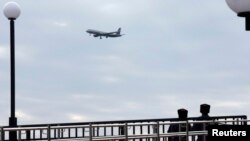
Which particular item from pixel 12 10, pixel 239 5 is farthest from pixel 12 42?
pixel 239 5

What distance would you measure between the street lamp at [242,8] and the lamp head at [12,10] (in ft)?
35.8

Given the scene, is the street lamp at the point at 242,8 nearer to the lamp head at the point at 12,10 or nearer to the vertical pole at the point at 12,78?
the vertical pole at the point at 12,78

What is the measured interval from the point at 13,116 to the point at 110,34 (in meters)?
109

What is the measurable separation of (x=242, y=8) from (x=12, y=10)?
1122 centimetres

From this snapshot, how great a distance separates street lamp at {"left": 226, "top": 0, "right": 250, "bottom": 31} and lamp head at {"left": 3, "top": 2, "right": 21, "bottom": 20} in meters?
10.9

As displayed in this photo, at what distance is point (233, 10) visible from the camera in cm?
1109

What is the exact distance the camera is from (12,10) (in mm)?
20797

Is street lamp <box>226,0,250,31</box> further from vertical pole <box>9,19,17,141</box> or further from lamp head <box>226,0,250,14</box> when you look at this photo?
vertical pole <box>9,19,17,141</box>

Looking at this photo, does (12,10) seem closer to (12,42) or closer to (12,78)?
(12,42)

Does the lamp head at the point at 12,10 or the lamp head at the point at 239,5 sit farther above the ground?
the lamp head at the point at 12,10

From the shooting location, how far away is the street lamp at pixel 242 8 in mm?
10891

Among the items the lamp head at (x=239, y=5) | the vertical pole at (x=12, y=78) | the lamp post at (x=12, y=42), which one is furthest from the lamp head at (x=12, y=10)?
the lamp head at (x=239, y=5)

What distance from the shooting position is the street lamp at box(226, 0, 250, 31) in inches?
429

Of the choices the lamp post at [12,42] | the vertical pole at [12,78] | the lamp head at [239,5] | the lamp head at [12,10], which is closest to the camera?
the lamp head at [239,5]
